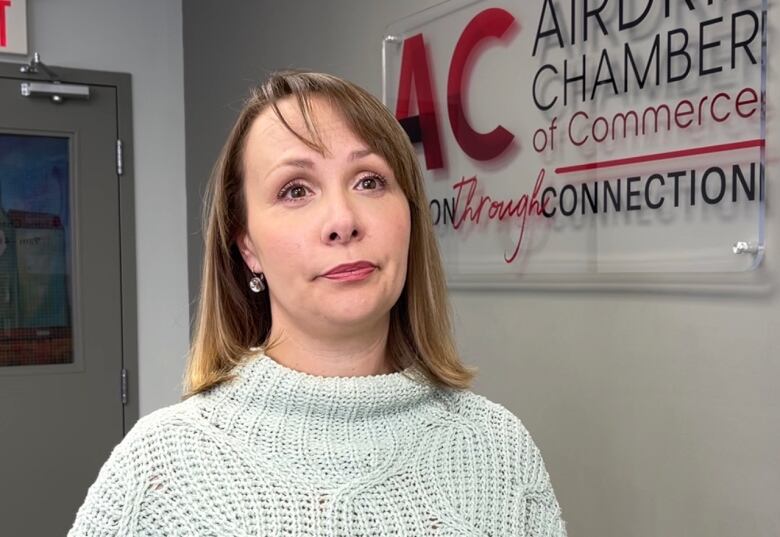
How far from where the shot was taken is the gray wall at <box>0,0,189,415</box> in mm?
3252

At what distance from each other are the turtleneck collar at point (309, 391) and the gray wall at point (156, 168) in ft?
8.07

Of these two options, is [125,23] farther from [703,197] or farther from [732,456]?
[732,456]

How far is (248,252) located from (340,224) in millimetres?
171

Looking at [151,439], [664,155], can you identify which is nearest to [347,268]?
[151,439]

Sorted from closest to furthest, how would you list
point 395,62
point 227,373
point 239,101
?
1. point 227,373
2. point 395,62
3. point 239,101

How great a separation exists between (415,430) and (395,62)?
126 cm

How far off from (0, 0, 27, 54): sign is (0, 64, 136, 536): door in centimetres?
8

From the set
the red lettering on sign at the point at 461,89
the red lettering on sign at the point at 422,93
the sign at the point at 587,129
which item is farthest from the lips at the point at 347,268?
the red lettering on sign at the point at 422,93

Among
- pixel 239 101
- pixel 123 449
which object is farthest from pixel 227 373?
pixel 239 101

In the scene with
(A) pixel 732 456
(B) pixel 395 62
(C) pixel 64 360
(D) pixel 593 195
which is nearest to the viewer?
(A) pixel 732 456

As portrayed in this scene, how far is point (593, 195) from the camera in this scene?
4.84 feet

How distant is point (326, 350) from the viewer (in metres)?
0.96

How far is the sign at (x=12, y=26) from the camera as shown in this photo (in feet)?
9.70

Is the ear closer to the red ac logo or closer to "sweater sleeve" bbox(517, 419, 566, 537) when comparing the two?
"sweater sleeve" bbox(517, 419, 566, 537)
